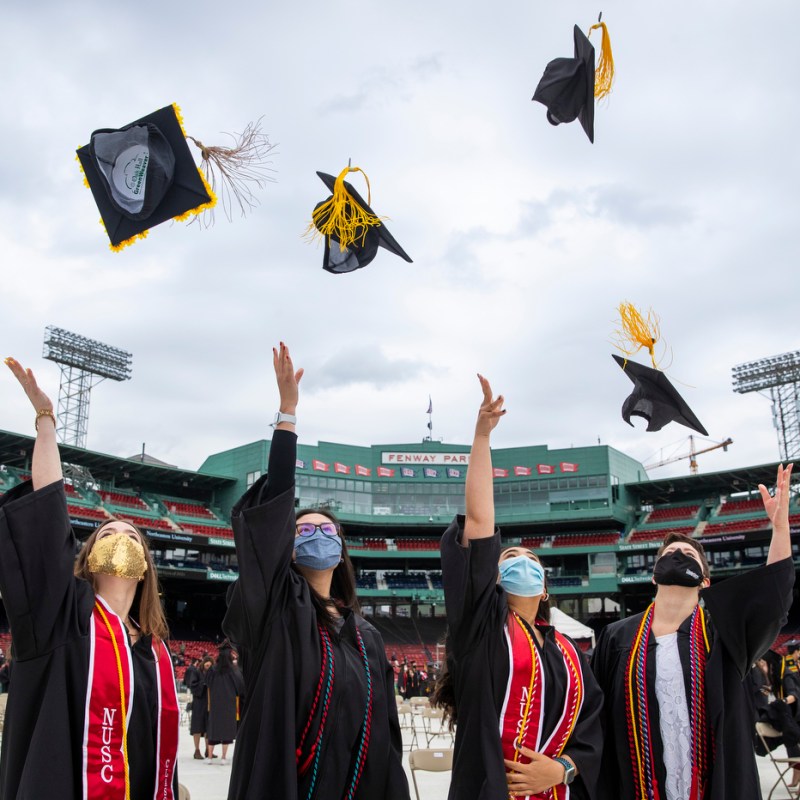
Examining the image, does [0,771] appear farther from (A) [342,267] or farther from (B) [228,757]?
(B) [228,757]

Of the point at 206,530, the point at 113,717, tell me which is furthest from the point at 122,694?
the point at 206,530

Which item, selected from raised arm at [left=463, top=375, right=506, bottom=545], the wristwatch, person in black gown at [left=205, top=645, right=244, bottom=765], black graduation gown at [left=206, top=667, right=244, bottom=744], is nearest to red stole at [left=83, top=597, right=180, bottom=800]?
raised arm at [left=463, top=375, right=506, bottom=545]

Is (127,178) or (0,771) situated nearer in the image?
(0,771)

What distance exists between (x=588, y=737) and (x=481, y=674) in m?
0.61

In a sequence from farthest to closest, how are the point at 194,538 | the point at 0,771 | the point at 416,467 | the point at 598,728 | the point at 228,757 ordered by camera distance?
the point at 416,467 → the point at 194,538 → the point at 228,757 → the point at 598,728 → the point at 0,771

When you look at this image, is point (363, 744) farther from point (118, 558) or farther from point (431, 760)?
point (431, 760)

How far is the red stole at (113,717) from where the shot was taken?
2951 millimetres

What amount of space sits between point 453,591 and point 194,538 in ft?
144

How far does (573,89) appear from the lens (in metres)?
5.38

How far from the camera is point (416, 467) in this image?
5488 centimetres

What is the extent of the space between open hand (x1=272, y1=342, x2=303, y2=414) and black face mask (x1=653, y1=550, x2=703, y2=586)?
1.92 metres

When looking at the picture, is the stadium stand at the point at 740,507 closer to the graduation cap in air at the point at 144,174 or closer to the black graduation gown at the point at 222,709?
the black graduation gown at the point at 222,709

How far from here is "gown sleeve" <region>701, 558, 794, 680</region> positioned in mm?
3500

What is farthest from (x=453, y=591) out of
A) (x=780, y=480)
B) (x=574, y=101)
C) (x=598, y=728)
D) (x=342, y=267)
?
(x=574, y=101)
